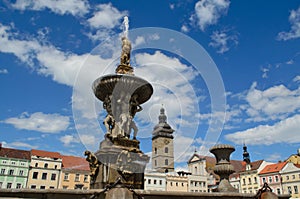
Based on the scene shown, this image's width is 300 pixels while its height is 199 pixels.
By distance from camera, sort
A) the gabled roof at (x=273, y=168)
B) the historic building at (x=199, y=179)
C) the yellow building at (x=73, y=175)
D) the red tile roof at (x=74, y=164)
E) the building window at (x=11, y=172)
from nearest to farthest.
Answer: the building window at (x=11, y=172) → the yellow building at (x=73, y=175) → the gabled roof at (x=273, y=168) → the red tile roof at (x=74, y=164) → the historic building at (x=199, y=179)

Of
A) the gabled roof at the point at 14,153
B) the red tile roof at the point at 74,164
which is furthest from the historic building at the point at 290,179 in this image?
the gabled roof at the point at 14,153

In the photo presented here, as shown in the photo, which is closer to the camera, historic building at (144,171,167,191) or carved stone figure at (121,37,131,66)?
carved stone figure at (121,37,131,66)

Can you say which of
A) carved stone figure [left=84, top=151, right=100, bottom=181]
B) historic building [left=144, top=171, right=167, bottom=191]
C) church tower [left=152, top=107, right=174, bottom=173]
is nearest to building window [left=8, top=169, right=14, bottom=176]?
historic building [left=144, top=171, right=167, bottom=191]

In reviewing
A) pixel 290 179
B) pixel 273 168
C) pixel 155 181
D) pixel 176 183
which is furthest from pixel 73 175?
pixel 290 179

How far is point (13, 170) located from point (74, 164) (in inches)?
403

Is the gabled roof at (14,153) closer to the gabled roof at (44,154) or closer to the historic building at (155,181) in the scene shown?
the gabled roof at (44,154)

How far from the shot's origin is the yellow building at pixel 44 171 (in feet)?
135

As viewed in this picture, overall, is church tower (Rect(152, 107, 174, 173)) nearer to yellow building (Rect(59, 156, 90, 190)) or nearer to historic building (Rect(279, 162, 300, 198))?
yellow building (Rect(59, 156, 90, 190))

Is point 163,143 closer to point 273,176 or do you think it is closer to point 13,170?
point 273,176

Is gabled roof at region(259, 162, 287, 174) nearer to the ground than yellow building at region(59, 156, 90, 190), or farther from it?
farther from it

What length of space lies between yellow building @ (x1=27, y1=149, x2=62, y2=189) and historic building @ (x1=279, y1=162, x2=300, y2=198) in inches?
1469

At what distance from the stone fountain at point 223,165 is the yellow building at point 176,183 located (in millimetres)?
43476

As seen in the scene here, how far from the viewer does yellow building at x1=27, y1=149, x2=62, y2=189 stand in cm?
4112

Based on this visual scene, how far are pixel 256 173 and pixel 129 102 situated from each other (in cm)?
4608
